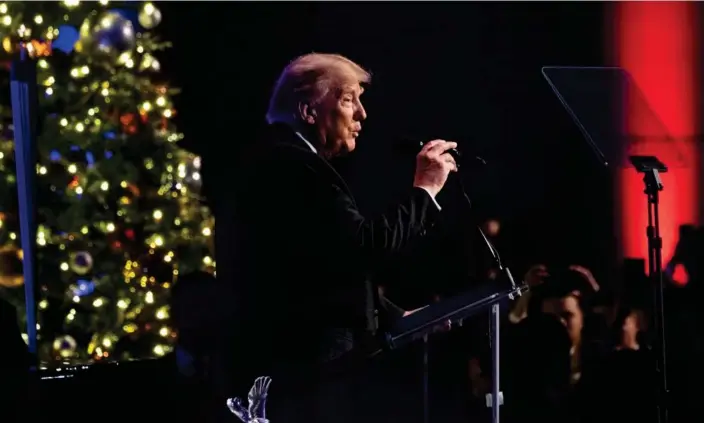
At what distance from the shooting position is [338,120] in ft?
7.83

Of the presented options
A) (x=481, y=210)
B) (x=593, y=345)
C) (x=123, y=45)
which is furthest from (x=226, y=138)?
(x=593, y=345)

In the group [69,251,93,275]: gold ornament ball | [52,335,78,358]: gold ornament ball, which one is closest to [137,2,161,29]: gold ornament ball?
[69,251,93,275]: gold ornament ball

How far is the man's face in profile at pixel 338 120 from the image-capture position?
237 centimetres

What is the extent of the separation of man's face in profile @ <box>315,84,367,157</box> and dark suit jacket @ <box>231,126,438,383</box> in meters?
0.19

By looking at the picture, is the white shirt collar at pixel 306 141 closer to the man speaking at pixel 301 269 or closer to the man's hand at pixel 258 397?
the man speaking at pixel 301 269

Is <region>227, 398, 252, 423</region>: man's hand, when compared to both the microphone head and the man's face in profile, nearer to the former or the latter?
the man's face in profile

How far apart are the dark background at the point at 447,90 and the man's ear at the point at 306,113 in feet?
6.93

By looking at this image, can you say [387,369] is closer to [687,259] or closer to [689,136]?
[687,259]

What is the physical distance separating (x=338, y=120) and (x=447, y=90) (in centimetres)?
235

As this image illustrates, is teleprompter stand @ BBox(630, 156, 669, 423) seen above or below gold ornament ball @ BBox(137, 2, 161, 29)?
below

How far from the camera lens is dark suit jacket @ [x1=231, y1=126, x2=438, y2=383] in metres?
2.14

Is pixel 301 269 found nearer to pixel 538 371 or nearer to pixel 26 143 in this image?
pixel 538 371

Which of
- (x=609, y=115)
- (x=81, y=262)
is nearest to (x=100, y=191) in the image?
(x=81, y=262)

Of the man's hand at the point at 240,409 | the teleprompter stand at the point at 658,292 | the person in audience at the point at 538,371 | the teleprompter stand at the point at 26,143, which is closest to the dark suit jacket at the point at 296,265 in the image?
the man's hand at the point at 240,409
